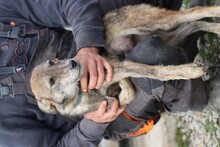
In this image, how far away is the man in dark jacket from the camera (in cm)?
320

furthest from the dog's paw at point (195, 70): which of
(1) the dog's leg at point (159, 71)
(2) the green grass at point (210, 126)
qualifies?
(2) the green grass at point (210, 126)

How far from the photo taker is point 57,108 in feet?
11.5

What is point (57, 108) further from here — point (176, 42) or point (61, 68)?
point (176, 42)

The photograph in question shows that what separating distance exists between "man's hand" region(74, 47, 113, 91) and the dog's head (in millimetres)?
268

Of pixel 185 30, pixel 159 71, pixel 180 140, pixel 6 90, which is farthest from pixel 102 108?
pixel 180 140

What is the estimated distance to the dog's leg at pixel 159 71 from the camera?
115 inches

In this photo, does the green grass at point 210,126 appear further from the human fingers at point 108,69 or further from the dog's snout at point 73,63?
the dog's snout at point 73,63

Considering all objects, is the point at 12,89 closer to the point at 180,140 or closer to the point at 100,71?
the point at 100,71

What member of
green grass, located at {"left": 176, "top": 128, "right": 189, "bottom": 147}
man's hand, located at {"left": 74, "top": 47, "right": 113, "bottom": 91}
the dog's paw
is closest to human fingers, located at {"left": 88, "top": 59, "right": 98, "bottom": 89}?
man's hand, located at {"left": 74, "top": 47, "right": 113, "bottom": 91}

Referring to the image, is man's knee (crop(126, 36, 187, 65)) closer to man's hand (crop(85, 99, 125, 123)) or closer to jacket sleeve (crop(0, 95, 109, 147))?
man's hand (crop(85, 99, 125, 123))

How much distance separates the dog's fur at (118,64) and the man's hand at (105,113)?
0.29 feet

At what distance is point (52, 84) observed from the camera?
3.37 m

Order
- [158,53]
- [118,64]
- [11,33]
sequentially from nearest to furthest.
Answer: [158,53], [118,64], [11,33]

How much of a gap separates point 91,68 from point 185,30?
104cm
